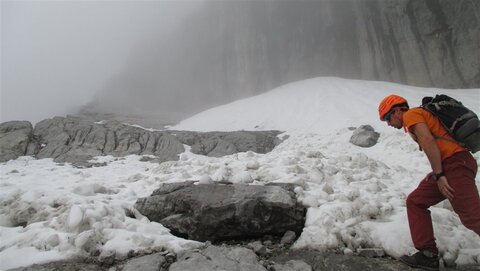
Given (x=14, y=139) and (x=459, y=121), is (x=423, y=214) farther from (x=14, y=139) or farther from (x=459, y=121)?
(x=14, y=139)

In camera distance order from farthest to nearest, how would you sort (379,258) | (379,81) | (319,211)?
(379,81) → (319,211) → (379,258)

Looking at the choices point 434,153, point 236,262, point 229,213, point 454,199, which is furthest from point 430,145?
point 229,213

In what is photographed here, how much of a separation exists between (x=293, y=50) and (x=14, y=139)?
3130cm

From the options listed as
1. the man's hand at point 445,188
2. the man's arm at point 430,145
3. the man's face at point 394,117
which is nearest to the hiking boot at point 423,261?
the man's hand at point 445,188

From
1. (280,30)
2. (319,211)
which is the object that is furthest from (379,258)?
(280,30)

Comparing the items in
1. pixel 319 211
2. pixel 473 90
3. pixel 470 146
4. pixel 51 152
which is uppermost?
pixel 473 90

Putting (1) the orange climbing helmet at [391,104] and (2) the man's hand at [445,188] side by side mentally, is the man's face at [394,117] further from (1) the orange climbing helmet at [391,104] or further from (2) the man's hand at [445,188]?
(2) the man's hand at [445,188]

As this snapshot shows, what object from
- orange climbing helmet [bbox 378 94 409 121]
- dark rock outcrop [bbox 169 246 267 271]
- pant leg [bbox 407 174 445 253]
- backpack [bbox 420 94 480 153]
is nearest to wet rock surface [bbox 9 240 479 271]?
dark rock outcrop [bbox 169 246 267 271]

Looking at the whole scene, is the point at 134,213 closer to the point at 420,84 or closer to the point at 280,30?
the point at 420,84

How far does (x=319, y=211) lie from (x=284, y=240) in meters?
0.88

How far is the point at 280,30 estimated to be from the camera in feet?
135

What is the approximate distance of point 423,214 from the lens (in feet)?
14.9

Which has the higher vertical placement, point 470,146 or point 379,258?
point 470,146

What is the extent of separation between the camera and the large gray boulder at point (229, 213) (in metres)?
5.79
